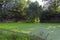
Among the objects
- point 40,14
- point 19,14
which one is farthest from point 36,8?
point 19,14

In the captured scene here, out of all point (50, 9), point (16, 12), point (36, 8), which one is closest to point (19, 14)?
point (16, 12)

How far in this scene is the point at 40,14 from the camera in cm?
2903

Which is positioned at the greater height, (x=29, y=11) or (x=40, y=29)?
(x=29, y=11)

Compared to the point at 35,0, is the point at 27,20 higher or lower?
lower

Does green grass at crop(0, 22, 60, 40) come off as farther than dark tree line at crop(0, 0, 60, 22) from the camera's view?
No

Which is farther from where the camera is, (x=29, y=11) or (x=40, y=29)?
(x=29, y=11)

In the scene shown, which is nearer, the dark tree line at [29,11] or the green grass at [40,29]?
the green grass at [40,29]

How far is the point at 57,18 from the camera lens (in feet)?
94.9

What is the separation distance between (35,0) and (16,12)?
12.8 feet

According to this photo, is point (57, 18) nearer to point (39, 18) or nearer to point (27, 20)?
point (39, 18)

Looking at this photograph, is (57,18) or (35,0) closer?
(57,18)

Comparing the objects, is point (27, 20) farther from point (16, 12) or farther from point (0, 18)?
point (0, 18)

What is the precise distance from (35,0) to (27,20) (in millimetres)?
4331

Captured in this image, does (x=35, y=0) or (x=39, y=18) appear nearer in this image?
(x=39, y=18)
